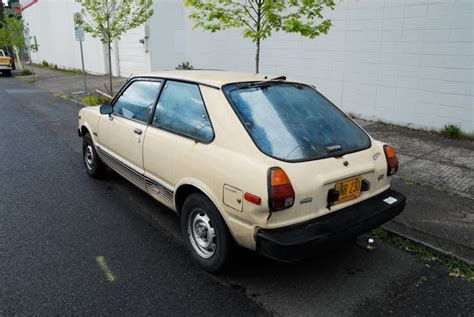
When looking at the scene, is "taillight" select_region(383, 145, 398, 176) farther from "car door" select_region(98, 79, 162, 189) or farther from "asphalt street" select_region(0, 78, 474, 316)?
"car door" select_region(98, 79, 162, 189)

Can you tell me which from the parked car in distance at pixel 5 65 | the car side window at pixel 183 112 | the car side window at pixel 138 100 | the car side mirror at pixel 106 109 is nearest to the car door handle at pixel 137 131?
the car side window at pixel 138 100

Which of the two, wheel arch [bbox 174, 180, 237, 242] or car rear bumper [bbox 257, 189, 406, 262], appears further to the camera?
wheel arch [bbox 174, 180, 237, 242]

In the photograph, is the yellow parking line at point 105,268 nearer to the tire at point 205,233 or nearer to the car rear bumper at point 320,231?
the tire at point 205,233

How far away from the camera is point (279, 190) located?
2631 millimetres

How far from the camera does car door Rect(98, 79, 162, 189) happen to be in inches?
157

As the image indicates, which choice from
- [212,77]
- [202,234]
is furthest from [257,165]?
[212,77]

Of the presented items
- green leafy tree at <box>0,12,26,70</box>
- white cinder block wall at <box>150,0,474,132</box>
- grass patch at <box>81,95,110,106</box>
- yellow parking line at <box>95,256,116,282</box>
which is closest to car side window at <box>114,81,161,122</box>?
yellow parking line at <box>95,256,116,282</box>

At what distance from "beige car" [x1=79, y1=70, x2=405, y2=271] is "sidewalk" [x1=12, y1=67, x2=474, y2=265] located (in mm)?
751

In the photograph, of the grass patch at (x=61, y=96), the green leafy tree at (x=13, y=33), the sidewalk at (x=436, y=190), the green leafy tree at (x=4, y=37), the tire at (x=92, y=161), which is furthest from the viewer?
the green leafy tree at (x=4, y=37)

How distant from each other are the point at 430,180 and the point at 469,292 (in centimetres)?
241

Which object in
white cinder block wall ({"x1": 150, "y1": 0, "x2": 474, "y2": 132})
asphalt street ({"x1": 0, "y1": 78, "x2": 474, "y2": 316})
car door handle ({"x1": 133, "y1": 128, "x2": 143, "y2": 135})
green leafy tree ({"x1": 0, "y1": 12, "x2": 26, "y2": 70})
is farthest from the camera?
green leafy tree ({"x1": 0, "y1": 12, "x2": 26, "y2": 70})

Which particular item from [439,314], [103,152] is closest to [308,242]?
[439,314]

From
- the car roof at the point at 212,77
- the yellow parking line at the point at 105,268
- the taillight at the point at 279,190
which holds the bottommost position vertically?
the yellow parking line at the point at 105,268

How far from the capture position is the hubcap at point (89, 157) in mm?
5410
